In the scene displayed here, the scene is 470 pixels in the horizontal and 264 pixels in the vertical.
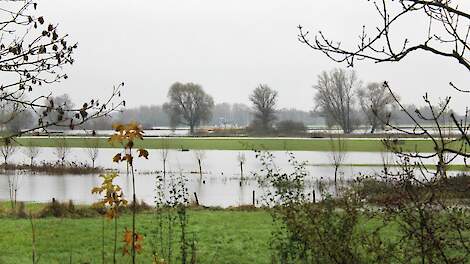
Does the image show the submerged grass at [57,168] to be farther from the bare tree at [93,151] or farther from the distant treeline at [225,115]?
the distant treeline at [225,115]

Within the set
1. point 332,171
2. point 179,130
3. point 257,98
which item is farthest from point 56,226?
point 179,130

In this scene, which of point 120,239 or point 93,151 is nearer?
point 120,239

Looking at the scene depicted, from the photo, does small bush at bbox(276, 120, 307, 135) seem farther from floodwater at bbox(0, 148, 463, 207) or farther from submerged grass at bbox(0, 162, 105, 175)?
submerged grass at bbox(0, 162, 105, 175)

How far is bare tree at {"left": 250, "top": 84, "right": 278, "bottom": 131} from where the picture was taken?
92.0 metres

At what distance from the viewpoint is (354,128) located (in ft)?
315

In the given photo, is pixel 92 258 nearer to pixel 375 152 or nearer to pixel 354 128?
pixel 375 152

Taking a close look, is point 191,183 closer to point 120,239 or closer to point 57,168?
point 57,168

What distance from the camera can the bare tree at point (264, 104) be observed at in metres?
92.0

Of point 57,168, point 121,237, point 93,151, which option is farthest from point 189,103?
point 121,237

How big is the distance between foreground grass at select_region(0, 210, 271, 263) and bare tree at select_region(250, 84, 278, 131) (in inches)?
2920

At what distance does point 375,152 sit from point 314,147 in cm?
1043

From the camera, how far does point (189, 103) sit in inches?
4117

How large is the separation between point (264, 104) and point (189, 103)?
19246mm

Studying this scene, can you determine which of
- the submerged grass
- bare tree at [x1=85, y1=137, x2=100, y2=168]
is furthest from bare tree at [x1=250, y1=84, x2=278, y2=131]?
the submerged grass
